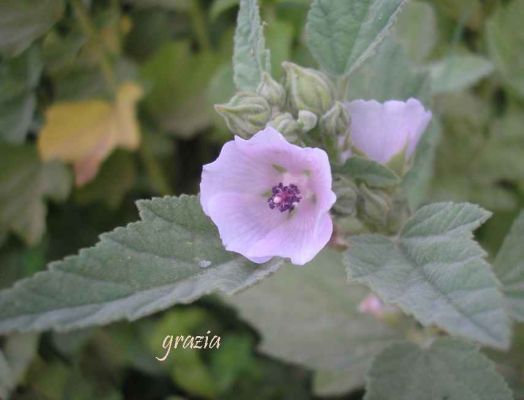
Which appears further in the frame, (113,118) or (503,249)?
(113,118)

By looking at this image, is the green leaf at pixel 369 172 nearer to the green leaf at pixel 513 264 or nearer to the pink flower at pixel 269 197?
the pink flower at pixel 269 197

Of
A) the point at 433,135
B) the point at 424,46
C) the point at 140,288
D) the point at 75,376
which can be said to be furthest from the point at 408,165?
the point at 75,376

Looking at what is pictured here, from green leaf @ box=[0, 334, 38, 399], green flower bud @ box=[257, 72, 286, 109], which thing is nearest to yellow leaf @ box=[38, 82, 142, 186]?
green leaf @ box=[0, 334, 38, 399]

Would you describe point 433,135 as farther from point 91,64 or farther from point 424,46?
point 91,64

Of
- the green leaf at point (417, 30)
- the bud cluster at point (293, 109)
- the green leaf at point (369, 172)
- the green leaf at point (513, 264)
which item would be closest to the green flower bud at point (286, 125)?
the bud cluster at point (293, 109)

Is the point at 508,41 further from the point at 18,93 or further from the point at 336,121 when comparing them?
the point at 18,93

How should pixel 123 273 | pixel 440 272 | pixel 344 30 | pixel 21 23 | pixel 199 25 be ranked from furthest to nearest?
pixel 199 25
pixel 21 23
pixel 344 30
pixel 123 273
pixel 440 272

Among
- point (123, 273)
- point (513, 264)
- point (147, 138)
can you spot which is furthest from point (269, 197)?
point (147, 138)
